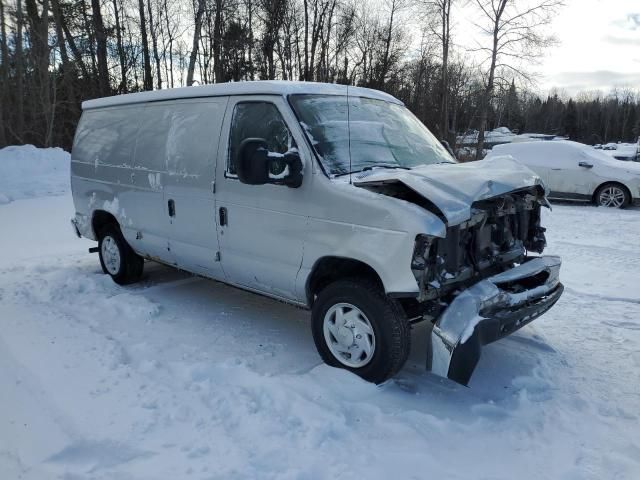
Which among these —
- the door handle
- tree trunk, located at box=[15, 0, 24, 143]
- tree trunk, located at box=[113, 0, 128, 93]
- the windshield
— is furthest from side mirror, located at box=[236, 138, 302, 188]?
tree trunk, located at box=[113, 0, 128, 93]

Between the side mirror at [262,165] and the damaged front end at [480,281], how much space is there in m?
1.11

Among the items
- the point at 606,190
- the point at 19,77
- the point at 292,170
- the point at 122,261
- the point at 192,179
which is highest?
the point at 19,77

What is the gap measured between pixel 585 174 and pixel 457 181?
961 centimetres

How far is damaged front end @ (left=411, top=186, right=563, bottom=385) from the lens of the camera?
3.18 m

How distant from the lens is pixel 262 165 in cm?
355

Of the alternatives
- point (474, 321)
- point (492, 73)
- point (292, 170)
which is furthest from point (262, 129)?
point (492, 73)

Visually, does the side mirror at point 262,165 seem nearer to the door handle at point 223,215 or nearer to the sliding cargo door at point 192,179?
the door handle at point 223,215

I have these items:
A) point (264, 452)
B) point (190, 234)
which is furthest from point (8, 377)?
point (264, 452)

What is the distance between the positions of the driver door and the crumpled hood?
25.2 inches

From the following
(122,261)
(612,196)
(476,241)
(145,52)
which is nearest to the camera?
(476,241)

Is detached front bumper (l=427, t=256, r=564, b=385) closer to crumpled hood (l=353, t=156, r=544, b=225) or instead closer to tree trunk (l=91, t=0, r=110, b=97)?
crumpled hood (l=353, t=156, r=544, b=225)

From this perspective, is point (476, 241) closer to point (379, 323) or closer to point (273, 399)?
point (379, 323)

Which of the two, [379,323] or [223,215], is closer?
[379,323]

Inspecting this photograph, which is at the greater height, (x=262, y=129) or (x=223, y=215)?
(x=262, y=129)
